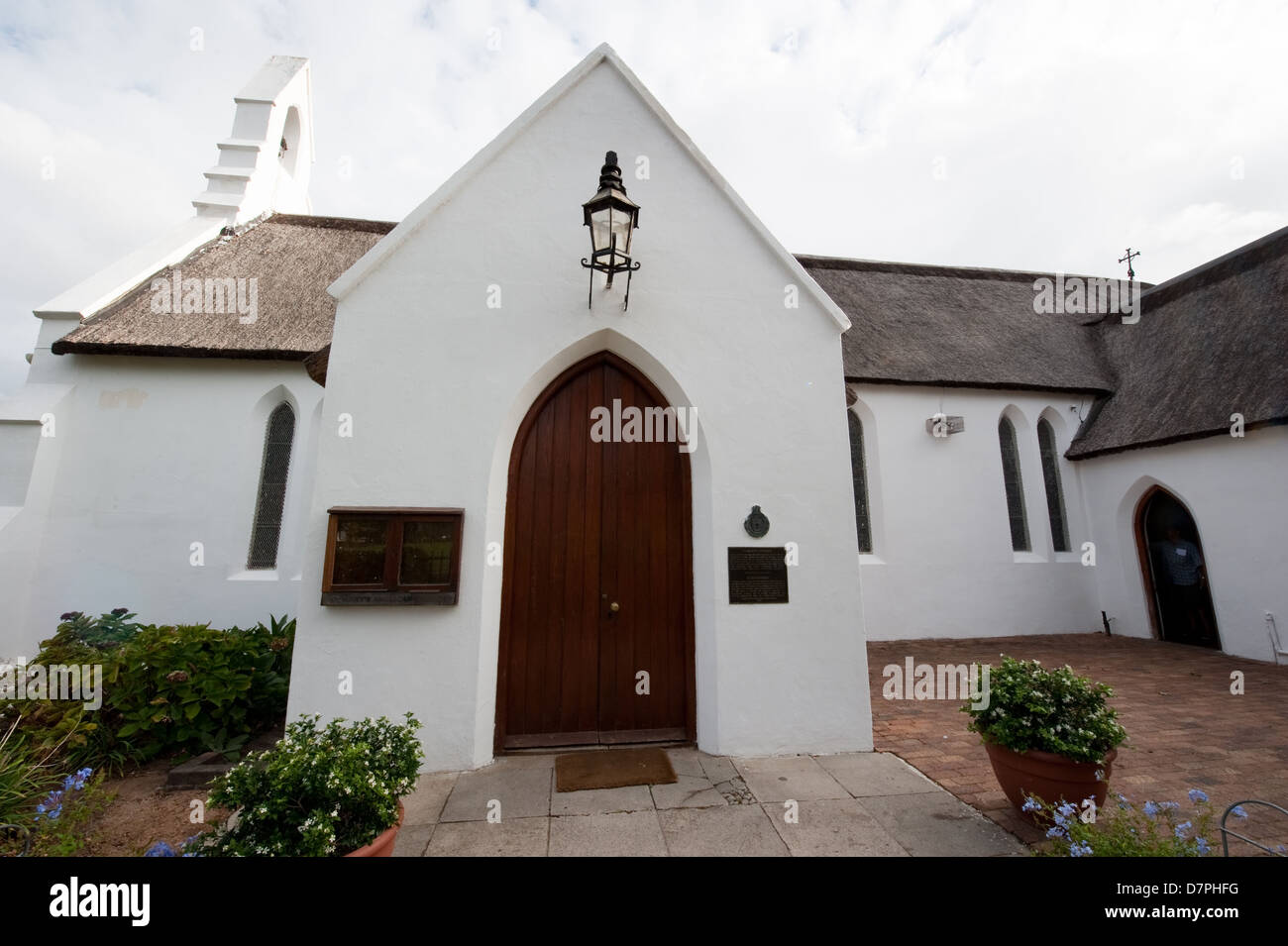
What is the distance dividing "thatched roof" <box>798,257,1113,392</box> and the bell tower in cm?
1366

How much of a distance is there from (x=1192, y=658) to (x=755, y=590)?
29.8ft

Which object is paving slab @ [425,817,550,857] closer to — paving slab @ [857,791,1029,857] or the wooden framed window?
the wooden framed window

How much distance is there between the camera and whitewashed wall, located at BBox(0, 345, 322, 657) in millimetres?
7090

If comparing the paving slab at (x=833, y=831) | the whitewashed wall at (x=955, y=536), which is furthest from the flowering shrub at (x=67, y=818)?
the whitewashed wall at (x=955, y=536)

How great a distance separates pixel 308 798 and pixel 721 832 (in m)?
2.47

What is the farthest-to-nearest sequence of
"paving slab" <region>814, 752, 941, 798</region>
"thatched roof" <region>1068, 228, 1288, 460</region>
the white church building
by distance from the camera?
1. "thatched roof" <region>1068, 228, 1288, 460</region>
2. the white church building
3. "paving slab" <region>814, 752, 941, 798</region>

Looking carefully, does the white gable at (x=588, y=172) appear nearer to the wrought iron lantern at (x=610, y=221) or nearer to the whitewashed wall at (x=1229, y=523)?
the wrought iron lantern at (x=610, y=221)

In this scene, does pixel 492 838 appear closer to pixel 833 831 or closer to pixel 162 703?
pixel 833 831

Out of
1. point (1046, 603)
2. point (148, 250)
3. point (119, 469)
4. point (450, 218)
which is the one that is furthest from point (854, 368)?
point (148, 250)

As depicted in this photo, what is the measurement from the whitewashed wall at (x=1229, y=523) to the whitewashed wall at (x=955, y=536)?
0.72 m

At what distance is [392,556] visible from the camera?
417 cm

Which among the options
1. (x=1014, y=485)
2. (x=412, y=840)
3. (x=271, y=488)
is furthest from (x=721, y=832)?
(x=1014, y=485)

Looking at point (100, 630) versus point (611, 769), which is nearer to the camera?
point (611, 769)

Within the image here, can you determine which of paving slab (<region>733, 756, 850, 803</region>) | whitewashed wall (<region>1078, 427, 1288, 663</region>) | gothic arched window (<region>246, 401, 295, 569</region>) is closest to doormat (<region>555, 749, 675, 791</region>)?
paving slab (<region>733, 756, 850, 803</region>)
